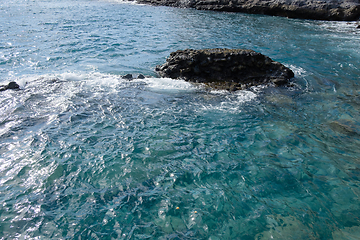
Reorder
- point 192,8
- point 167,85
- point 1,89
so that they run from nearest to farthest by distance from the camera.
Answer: point 1,89 → point 167,85 → point 192,8

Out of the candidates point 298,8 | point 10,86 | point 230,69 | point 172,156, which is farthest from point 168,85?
point 298,8

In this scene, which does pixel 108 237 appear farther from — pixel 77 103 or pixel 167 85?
pixel 167 85

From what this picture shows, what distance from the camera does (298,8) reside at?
84.7ft

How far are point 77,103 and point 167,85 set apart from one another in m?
3.33

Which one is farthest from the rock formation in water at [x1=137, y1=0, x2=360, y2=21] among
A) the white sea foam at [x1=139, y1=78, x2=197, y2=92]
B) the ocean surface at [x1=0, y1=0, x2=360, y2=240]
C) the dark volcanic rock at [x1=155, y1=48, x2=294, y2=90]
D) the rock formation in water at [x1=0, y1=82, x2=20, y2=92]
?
the rock formation in water at [x1=0, y1=82, x2=20, y2=92]

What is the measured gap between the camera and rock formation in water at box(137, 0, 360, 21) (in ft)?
78.5

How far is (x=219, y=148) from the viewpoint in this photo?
5742mm

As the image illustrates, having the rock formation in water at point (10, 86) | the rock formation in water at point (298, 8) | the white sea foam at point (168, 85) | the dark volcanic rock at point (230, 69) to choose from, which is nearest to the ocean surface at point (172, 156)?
the white sea foam at point (168, 85)

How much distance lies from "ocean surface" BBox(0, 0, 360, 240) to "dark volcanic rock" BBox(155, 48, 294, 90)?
667 millimetres

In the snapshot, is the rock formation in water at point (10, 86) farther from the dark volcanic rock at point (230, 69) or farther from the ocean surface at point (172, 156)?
the dark volcanic rock at point (230, 69)

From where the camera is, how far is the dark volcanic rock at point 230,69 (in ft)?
30.3

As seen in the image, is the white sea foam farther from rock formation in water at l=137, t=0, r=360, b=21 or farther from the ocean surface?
rock formation in water at l=137, t=0, r=360, b=21

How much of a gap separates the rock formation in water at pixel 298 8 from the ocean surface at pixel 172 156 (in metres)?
17.0

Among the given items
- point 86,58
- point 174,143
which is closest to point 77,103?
point 174,143
